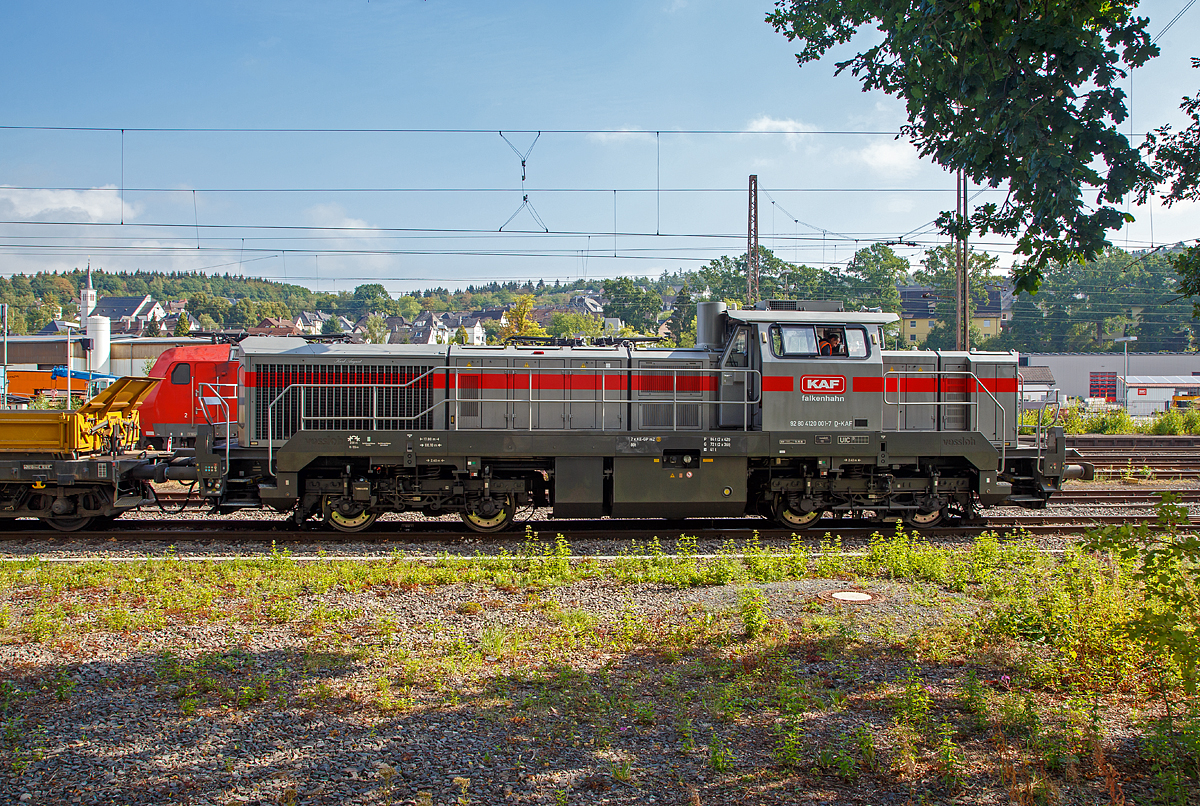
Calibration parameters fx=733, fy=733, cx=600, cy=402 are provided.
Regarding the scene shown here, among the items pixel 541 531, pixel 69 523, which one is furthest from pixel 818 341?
pixel 69 523

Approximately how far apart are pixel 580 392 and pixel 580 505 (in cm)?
182

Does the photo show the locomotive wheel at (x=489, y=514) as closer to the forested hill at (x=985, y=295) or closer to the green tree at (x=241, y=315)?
the forested hill at (x=985, y=295)

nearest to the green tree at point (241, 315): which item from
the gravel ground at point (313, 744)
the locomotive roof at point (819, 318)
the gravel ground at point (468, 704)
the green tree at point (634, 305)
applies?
the green tree at point (634, 305)

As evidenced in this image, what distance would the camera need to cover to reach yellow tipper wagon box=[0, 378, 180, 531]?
1045cm

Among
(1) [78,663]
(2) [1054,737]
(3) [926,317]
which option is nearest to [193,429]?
(1) [78,663]

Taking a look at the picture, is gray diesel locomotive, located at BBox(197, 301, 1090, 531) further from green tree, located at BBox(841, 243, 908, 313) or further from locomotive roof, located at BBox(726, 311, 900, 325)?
green tree, located at BBox(841, 243, 908, 313)

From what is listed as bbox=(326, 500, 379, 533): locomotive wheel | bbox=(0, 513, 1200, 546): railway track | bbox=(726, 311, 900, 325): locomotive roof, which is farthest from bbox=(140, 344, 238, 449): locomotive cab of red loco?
bbox=(726, 311, 900, 325): locomotive roof

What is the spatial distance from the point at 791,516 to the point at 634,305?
85.5 meters

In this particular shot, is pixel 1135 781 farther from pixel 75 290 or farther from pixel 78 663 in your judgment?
pixel 75 290

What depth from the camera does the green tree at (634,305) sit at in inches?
3738

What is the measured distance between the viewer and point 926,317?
3081 inches

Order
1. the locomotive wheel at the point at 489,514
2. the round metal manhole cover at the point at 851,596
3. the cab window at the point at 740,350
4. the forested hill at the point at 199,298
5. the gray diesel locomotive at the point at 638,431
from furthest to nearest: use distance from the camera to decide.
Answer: the forested hill at the point at 199,298 → the cab window at the point at 740,350 → the locomotive wheel at the point at 489,514 → the gray diesel locomotive at the point at 638,431 → the round metal manhole cover at the point at 851,596

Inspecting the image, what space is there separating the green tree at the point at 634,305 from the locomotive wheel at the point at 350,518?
82.2m

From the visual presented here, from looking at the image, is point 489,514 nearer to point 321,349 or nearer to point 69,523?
point 321,349
